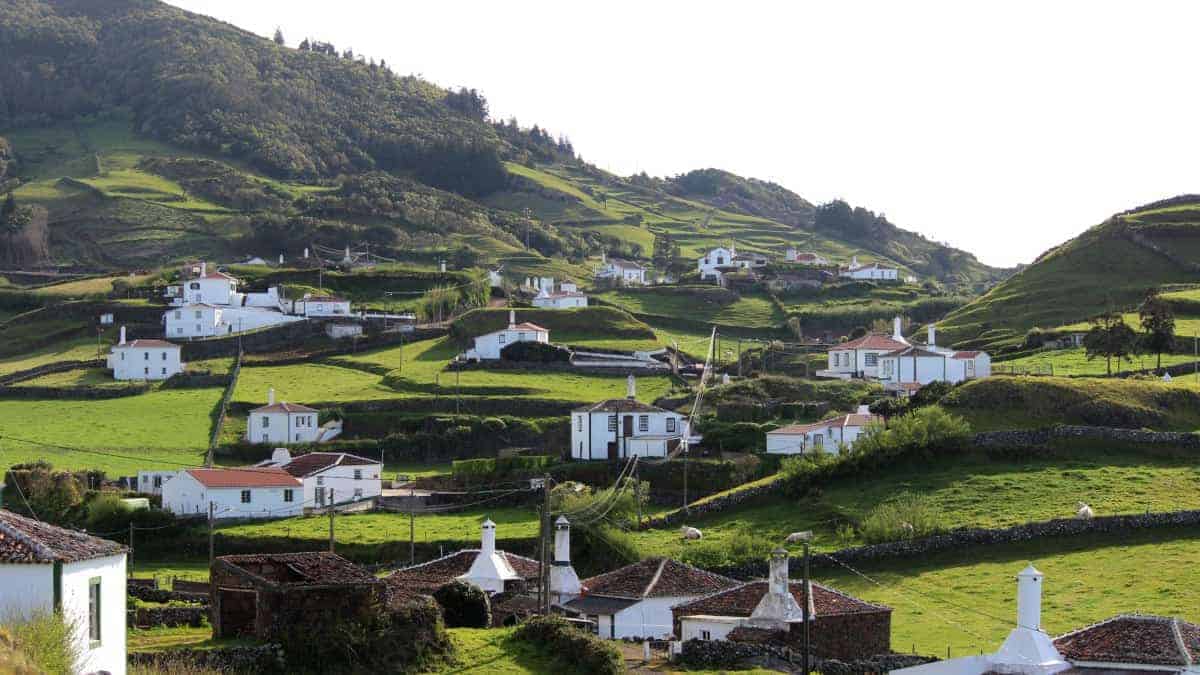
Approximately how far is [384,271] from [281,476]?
5738 centimetres

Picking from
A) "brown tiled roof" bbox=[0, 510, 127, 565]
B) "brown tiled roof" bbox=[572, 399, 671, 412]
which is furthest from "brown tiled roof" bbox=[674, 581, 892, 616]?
"brown tiled roof" bbox=[572, 399, 671, 412]

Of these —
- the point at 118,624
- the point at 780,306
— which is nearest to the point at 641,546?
the point at 118,624

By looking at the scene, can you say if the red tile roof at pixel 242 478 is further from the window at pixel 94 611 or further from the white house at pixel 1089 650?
Answer: the white house at pixel 1089 650

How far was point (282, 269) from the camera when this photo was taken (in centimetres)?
12731

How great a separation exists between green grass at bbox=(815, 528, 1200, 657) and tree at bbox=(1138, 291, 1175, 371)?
30.8 m

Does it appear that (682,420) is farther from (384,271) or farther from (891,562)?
(384,271)

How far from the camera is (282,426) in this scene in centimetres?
8156

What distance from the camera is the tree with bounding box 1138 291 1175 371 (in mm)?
83438

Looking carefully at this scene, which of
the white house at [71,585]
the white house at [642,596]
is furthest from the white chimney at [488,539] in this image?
the white house at [71,585]

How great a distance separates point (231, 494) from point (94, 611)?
4099cm

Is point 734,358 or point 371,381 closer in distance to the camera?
point 371,381

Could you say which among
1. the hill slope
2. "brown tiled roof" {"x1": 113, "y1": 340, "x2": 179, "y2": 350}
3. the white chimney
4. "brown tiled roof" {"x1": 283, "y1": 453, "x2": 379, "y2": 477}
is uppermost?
the hill slope

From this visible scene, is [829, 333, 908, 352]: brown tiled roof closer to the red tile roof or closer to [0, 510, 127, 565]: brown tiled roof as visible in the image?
the red tile roof

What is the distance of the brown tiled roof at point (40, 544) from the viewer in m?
26.4
